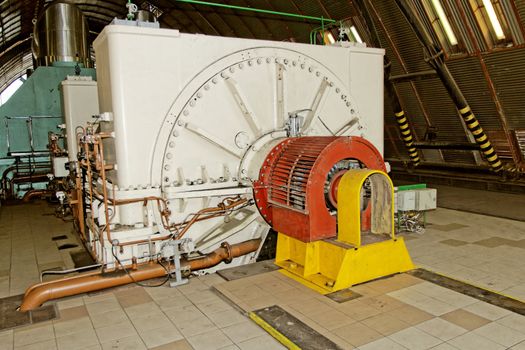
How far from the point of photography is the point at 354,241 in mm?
4195

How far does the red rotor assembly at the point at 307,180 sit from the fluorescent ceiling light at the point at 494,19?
5.84 metres

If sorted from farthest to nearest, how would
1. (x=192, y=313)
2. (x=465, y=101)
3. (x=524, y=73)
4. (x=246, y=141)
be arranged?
1. (x=465, y=101)
2. (x=524, y=73)
3. (x=246, y=141)
4. (x=192, y=313)

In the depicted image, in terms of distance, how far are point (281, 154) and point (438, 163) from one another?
29.1 feet

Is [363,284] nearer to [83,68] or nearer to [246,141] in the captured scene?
[246,141]

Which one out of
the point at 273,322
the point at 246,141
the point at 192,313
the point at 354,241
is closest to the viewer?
the point at 273,322

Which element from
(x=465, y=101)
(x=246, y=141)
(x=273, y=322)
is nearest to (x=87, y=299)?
Result: (x=273, y=322)

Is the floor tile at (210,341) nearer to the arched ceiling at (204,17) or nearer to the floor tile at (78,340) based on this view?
the floor tile at (78,340)

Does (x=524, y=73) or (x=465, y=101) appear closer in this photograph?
(x=524, y=73)

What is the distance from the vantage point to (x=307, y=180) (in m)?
4.21

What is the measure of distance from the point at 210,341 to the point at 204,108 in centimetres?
258

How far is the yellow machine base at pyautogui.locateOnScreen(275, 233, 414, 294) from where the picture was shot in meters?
4.14

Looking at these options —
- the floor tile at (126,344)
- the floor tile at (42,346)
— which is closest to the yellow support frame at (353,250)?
the floor tile at (126,344)

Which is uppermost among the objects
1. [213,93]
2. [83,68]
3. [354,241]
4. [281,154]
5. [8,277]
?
[83,68]

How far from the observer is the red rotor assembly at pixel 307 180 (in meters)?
4.25
